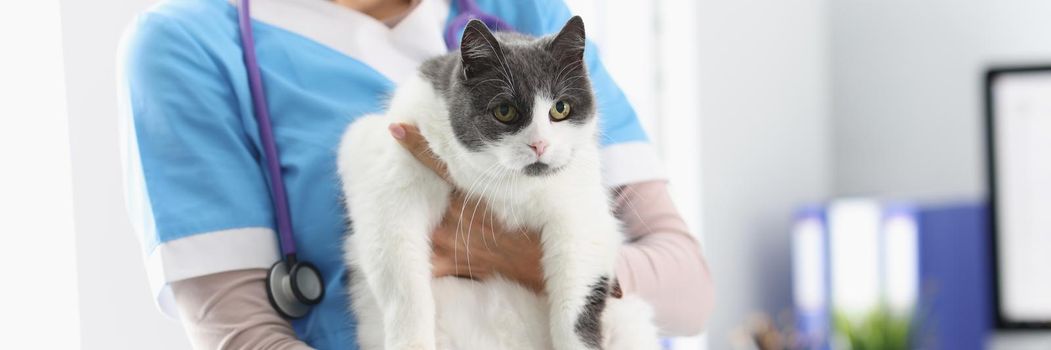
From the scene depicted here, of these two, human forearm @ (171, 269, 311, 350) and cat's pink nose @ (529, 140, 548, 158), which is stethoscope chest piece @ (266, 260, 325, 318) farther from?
cat's pink nose @ (529, 140, 548, 158)

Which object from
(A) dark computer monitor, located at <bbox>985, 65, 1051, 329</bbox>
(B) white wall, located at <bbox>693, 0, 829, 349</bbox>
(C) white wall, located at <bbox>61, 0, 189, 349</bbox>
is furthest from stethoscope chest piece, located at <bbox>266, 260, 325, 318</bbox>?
(A) dark computer monitor, located at <bbox>985, 65, 1051, 329</bbox>

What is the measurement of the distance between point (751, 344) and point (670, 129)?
710 millimetres

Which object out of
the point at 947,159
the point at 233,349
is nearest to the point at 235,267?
the point at 233,349

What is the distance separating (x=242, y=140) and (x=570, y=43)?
329 mm

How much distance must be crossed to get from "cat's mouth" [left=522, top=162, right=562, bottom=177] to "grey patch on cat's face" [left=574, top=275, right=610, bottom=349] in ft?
0.41

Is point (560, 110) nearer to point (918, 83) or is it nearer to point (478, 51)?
point (478, 51)

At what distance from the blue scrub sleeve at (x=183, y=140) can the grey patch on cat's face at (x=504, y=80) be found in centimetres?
21

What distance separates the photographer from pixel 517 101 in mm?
826

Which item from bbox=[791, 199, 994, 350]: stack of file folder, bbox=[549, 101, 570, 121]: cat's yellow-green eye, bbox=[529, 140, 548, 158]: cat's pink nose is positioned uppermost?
bbox=[549, 101, 570, 121]: cat's yellow-green eye

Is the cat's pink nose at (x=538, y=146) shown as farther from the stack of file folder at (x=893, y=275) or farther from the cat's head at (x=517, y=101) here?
the stack of file folder at (x=893, y=275)

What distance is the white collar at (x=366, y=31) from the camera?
0.98 meters

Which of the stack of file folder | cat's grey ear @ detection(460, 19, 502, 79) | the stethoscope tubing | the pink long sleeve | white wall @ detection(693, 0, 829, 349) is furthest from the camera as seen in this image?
white wall @ detection(693, 0, 829, 349)

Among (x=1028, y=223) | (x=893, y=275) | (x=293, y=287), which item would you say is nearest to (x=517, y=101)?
(x=293, y=287)

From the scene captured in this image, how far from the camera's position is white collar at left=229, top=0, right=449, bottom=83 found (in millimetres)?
982
